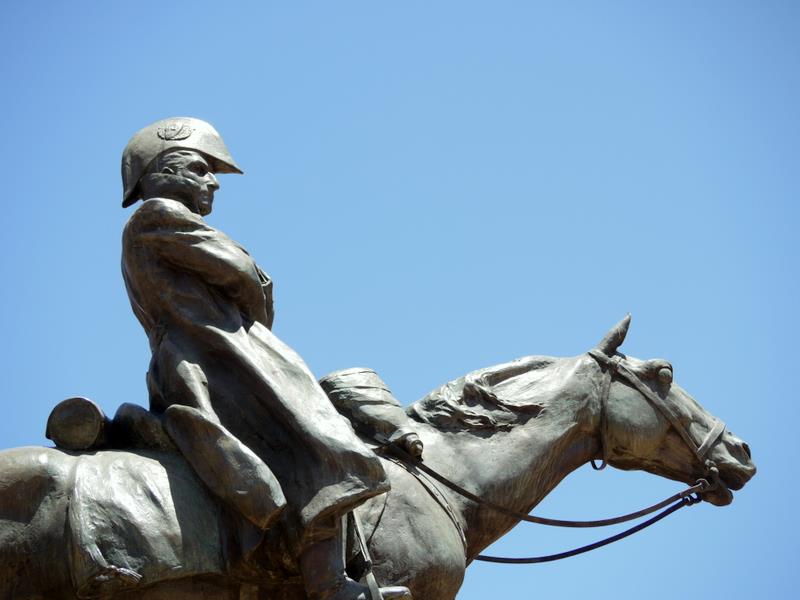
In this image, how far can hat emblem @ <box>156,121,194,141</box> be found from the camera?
10.8 metres

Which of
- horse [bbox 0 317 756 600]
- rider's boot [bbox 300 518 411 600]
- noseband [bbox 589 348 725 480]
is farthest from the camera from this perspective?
A: noseband [bbox 589 348 725 480]

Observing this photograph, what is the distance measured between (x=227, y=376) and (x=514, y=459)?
6.62ft

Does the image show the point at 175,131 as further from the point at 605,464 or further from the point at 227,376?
the point at 605,464

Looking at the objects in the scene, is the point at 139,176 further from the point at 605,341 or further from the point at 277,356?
the point at 605,341

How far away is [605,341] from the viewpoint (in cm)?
1179

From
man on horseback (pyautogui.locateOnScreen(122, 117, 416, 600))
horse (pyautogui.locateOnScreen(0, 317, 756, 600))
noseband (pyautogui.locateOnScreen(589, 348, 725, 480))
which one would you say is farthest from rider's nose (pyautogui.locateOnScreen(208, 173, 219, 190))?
noseband (pyautogui.locateOnScreen(589, 348, 725, 480))

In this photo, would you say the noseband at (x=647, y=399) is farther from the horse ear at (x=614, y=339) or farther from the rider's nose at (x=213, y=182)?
the rider's nose at (x=213, y=182)

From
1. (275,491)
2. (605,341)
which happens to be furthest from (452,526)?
(605,341)

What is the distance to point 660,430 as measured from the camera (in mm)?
11633

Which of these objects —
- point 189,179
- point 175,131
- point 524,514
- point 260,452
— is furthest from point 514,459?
point 175,131

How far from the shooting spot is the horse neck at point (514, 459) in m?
10.7

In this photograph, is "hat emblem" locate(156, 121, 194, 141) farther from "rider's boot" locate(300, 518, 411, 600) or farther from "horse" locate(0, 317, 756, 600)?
"rider's boot" locate(300, 518, 411, 600)

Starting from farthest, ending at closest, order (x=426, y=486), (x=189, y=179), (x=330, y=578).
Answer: (x=189, y=179)
(x=426, y=486)
(x=330, y=578)

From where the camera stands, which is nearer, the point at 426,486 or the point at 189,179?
the point at 426,486
